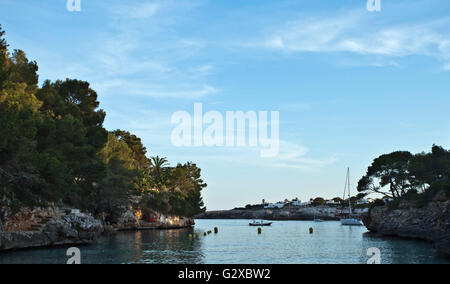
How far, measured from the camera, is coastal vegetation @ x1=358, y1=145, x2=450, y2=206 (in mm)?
65625

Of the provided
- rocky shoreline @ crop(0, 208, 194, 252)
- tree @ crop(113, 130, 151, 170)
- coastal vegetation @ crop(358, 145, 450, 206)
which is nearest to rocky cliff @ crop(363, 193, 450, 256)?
coastal vegetation @ crop(358, 145, 450, 206)

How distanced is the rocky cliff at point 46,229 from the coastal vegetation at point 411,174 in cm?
4409

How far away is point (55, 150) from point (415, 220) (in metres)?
52.4

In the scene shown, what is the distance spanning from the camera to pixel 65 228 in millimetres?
41688

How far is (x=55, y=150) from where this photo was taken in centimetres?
3978

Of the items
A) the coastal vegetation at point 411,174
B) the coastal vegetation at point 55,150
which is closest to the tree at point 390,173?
the coastal vegetation at point 411,174

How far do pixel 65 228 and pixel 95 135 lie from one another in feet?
50.1

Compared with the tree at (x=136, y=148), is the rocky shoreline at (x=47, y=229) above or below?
below

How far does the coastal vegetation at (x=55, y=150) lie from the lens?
32781 mm

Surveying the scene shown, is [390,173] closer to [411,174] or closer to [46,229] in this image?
[411,174]

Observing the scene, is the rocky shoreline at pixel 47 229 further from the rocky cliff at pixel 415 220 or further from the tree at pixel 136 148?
the tree at pixel 136 148

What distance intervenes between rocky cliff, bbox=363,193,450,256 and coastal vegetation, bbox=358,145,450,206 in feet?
5.32

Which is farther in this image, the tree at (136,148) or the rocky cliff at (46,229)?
the tree at (136,148)
